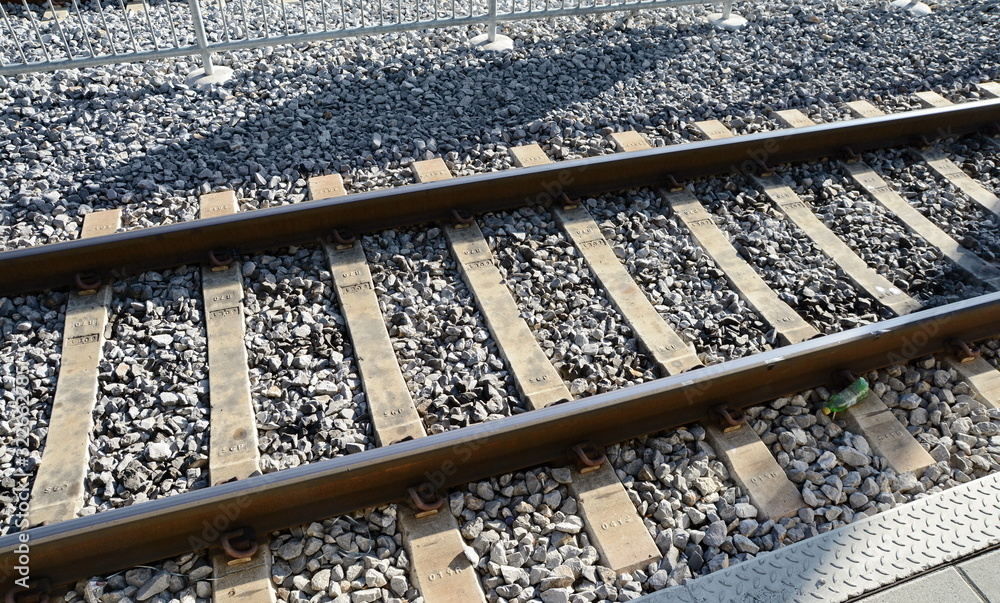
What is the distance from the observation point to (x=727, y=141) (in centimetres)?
546

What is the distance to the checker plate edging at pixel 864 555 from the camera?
10.1ft

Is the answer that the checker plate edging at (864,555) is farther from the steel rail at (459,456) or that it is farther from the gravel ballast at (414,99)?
the gravel ballast at (414,99)

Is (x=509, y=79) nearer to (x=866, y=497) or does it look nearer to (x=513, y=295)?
(x=513, y=295)

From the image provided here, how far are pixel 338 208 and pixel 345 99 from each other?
1.87 metres

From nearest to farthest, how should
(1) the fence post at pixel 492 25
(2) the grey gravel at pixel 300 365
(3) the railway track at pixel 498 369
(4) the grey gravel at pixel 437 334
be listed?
(3) the railway track at pixel 498 369 < (2) the grey gravel at pixel 300 365 < (4) the grey gravel at pixel 437 334 < (1) the fence post at pixel 492 25

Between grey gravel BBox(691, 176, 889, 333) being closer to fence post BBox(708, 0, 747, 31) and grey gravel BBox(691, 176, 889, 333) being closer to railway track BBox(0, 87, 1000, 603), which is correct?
railway track BBox(0, 87, 1000, 603)

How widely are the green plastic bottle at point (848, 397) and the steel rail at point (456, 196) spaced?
2065mm

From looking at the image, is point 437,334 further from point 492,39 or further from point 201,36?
point 492,39

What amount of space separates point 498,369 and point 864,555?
1.89 meters

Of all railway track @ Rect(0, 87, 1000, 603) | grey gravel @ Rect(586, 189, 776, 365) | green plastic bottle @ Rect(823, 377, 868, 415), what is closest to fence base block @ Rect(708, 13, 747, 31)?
railway track @ Rect(0, 87, 1000, 603)

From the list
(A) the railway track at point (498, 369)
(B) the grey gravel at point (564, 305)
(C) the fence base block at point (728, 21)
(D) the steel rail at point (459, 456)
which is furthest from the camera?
(C) the fence base block at point (728, 21)

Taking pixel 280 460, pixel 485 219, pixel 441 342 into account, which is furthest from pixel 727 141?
pixel 280 460

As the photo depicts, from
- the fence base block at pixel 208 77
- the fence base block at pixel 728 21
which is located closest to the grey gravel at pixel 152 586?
the fence base block at pixel 208 77

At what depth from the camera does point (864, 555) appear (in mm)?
3211
